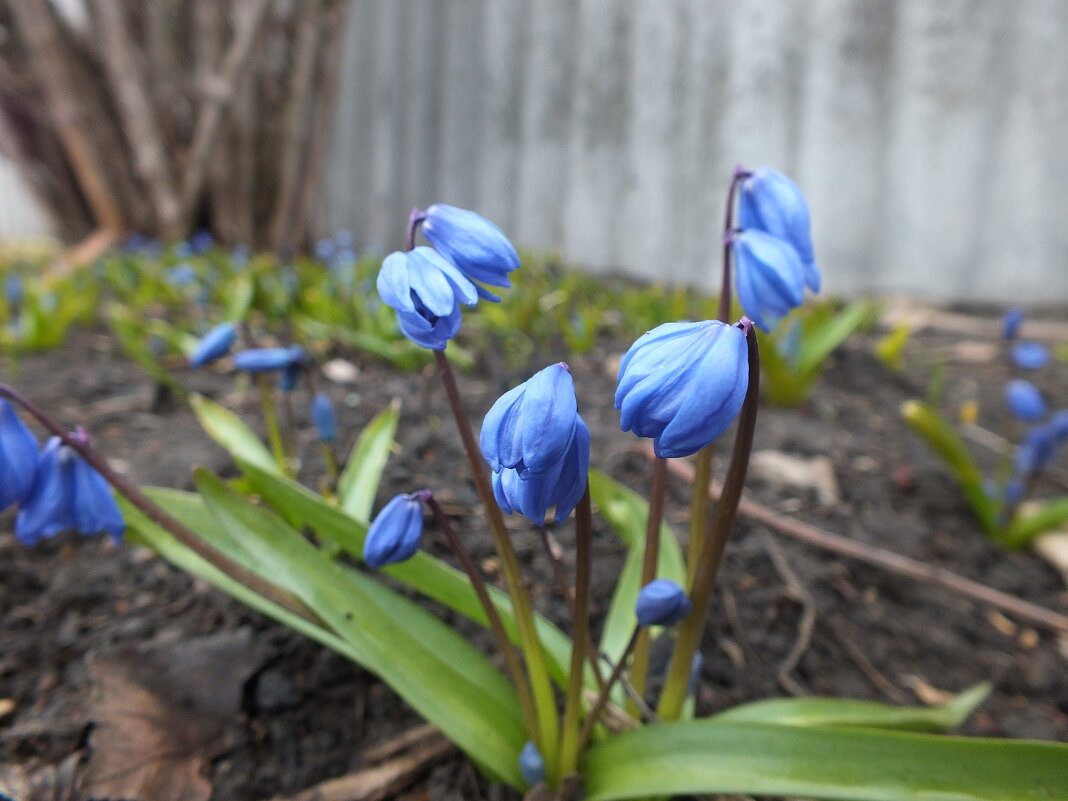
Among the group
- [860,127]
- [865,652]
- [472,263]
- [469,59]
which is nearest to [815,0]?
[860,127]

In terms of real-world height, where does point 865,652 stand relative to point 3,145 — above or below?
below

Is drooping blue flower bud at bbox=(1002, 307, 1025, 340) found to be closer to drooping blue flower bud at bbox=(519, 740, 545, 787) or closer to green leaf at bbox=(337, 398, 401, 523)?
green leaf at bbox=(337, 398, 401, 523)

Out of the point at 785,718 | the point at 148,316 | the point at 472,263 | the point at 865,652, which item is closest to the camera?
the point at 472,263

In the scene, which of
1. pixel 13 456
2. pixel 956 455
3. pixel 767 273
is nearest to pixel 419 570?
pixel 13 456

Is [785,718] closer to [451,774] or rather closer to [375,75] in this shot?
[451,774]

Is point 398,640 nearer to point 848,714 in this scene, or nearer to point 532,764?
point 532,764

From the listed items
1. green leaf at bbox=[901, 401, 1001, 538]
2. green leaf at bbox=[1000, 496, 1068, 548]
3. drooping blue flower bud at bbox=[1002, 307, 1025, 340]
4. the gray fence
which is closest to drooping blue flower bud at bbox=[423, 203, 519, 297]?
green leaf at bbox=[901, 401, 1001, 538]

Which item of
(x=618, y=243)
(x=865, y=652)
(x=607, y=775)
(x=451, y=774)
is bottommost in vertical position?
(x=618, y=243)
